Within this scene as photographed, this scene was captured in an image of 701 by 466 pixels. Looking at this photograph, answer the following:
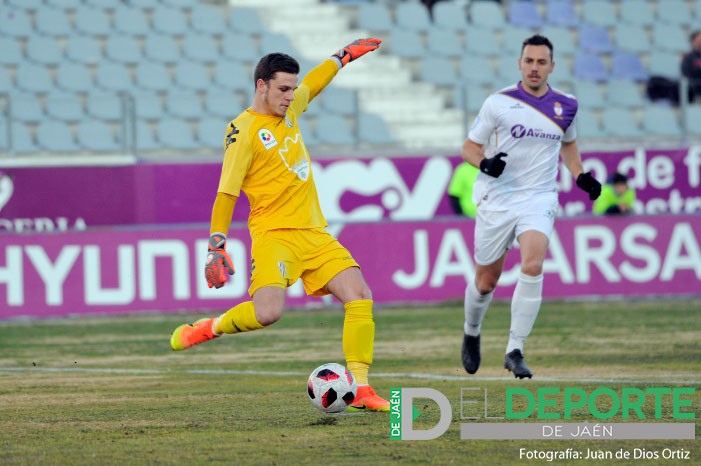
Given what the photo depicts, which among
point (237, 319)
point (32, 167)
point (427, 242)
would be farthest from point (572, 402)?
point (32, 167)

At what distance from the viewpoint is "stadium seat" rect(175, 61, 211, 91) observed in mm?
19391

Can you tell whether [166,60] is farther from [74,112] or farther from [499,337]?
[499,337]

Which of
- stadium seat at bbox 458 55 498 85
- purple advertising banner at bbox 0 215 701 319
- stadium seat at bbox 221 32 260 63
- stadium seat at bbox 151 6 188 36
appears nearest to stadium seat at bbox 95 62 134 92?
stadium seat at bbox 151 6 188 36

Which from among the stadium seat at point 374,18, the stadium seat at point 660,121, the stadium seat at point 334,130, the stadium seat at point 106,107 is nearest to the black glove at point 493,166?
the stadium seat at point 106,107

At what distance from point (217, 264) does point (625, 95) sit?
13.4 m

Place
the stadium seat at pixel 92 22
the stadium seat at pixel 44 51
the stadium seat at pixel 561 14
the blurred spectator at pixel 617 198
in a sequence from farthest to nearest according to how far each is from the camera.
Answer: the stadium seat at pixel 561 14 → the stadium seat at pixel 92 22 → the stadium seat at pixel 44 51 → the blurred spectator at pixel 617 198

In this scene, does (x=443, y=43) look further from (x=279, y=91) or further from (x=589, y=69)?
(x=279, y=91)

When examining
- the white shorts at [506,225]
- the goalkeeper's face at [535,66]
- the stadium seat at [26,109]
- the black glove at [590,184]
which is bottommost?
the white shorts at [506,225]

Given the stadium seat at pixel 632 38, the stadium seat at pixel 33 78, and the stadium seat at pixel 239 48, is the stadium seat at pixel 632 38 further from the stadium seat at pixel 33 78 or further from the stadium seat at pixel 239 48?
the stadium seat at pixel 33 78

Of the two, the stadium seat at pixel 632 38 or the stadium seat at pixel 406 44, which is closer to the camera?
the stadium seat at pixel 406 44

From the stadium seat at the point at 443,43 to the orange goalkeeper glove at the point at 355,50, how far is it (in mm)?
12065

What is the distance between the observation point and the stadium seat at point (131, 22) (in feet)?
65.2

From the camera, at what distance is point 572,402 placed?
7934 mm

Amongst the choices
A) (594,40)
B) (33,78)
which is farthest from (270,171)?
(594,40)
